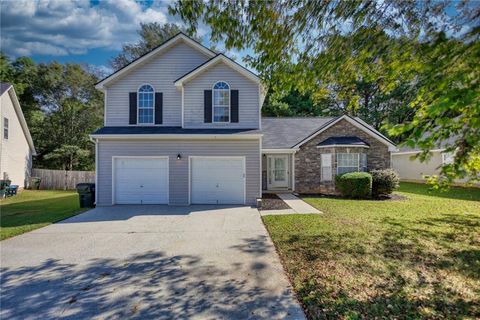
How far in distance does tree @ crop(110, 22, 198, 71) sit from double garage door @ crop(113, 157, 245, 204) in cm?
2041

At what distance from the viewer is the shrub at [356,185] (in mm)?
13281

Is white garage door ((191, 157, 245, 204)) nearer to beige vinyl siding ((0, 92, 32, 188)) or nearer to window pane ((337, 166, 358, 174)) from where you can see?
window pane ((337, 166, 358, 174))

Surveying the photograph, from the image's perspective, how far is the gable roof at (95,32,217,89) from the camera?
12141 mm

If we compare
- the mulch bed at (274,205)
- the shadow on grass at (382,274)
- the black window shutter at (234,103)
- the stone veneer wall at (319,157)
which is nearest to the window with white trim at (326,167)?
the stone veneer wall at (319,157)

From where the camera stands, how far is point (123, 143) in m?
11.6

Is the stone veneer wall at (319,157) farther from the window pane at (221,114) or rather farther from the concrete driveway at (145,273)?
the concrete driveway at (145,273)

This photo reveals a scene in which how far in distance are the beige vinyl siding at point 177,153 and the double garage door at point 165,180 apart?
26 centimetres

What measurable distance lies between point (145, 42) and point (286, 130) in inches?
787

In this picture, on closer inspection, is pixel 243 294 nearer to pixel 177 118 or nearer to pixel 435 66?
pixel 435 66

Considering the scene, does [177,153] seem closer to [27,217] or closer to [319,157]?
[27,217]

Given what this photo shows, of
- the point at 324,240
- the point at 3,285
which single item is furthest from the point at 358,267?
the point at 3,285

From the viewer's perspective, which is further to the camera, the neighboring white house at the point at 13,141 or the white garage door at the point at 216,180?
the neighboring white house at the point at 13,141

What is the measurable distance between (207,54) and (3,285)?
38.0 ft

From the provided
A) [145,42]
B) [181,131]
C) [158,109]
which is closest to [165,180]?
[181,131]
